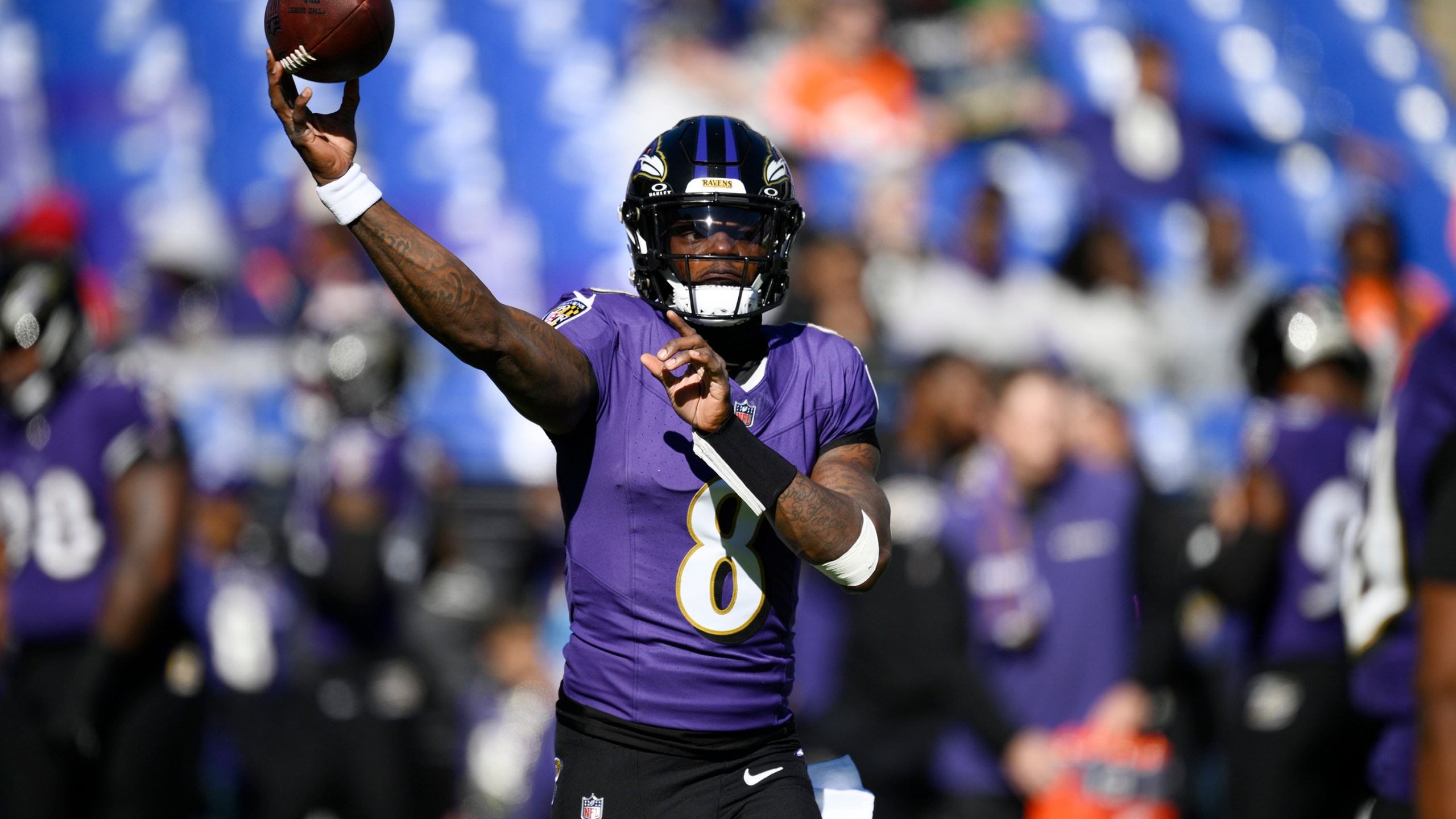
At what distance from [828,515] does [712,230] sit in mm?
692

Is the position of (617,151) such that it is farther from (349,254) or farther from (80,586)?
(80,586)

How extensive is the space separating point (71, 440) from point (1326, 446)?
4.81 m

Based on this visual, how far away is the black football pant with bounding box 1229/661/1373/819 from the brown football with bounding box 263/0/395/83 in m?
4.12

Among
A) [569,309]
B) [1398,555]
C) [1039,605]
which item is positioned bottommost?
[1398,555]

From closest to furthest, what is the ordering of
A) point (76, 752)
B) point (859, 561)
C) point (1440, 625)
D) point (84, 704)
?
point (1440, 625), point (859, 561), point (84, 704), point (76, 752)

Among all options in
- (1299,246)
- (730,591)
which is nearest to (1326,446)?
(730,591)

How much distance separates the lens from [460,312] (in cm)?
274

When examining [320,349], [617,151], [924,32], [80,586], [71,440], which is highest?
[924,32]

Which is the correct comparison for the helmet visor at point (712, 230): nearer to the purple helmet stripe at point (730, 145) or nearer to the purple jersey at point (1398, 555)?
the purple helmet stripe at point (730, 145)

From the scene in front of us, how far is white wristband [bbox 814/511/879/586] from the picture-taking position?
296 cm

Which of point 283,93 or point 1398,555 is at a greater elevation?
point 283,93

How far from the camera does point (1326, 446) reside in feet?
18.0

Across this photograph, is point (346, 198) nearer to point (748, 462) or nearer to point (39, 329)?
point (748, 462)

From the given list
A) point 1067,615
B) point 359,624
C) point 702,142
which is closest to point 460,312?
point 702,142
